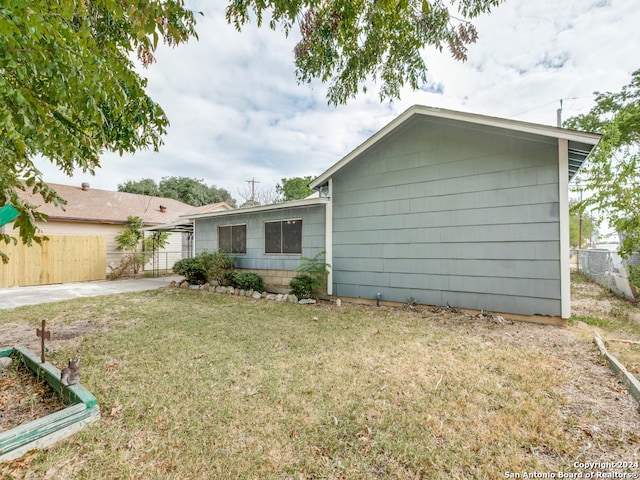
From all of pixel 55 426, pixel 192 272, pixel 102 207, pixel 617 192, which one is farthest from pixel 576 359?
pixel 102 207

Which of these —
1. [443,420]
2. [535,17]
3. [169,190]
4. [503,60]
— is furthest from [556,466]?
[169,190]

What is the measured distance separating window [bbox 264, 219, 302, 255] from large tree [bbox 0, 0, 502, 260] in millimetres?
3802

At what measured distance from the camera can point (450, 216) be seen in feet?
20.2

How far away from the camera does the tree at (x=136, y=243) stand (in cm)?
1380

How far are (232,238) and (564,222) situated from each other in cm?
883

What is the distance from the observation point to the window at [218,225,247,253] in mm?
9688

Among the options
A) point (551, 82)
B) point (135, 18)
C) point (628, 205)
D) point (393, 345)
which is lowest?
point (393, 345)

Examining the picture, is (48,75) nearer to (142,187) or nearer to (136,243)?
(136,243)

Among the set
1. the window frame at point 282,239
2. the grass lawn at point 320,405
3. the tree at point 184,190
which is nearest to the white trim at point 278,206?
the window frame at point 282,239

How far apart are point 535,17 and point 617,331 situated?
6.21 metres

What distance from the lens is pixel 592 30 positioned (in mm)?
6719

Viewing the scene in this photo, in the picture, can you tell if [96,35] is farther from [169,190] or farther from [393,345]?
[169,190]

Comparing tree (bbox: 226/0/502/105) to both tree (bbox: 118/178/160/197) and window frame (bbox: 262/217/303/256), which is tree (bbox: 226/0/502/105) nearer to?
window frame (bbox: 262/217/303/256)

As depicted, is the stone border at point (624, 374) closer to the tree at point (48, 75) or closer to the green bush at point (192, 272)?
the tree at point (48, 75)
